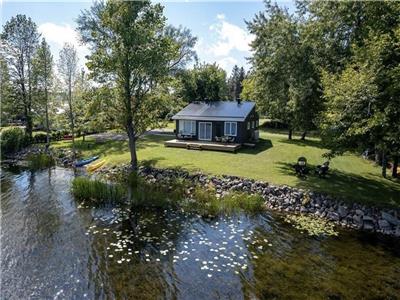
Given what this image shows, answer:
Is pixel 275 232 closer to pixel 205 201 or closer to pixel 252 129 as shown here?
pixel 205 201

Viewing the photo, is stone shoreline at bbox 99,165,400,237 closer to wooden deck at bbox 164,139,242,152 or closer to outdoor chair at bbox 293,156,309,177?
outdoor chair at bbox 293,156,309,177

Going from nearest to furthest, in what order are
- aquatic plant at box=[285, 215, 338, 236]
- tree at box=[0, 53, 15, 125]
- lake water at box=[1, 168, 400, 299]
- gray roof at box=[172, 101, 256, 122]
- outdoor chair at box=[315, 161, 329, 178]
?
lake water at box=[1, 168, 400, 299] < aquatic plant at box=[285, 215, 338, 236] < outdoor chair at box=[315, 161, 329, 178] < gray roof at box=[172, 101, 256, 122] < tree at box=[0, 53, 15, 125]

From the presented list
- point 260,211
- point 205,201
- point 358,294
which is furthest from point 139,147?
point 358,294

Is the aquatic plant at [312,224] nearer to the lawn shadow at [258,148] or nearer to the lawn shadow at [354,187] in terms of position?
the lawn shadow at [354,187]

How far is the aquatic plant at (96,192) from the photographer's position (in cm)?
1572

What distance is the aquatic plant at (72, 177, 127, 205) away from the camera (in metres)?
15.7

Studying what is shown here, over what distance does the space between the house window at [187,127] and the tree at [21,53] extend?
1585cm

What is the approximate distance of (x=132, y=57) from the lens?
61.6 ft

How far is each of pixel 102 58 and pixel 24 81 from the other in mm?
17718

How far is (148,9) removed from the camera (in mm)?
19484

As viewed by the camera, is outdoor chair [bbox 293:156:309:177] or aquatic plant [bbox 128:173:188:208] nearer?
aquatic plant [bbox 128:173:188:208]

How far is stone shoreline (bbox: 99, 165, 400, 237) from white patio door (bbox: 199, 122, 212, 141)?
9557 millimetres

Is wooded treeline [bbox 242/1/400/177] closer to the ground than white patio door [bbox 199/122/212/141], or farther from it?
farther from it

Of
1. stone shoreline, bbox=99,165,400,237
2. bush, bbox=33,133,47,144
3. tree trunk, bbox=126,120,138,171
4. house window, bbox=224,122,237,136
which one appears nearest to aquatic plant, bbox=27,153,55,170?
bush, bbox=33,133,47,144
